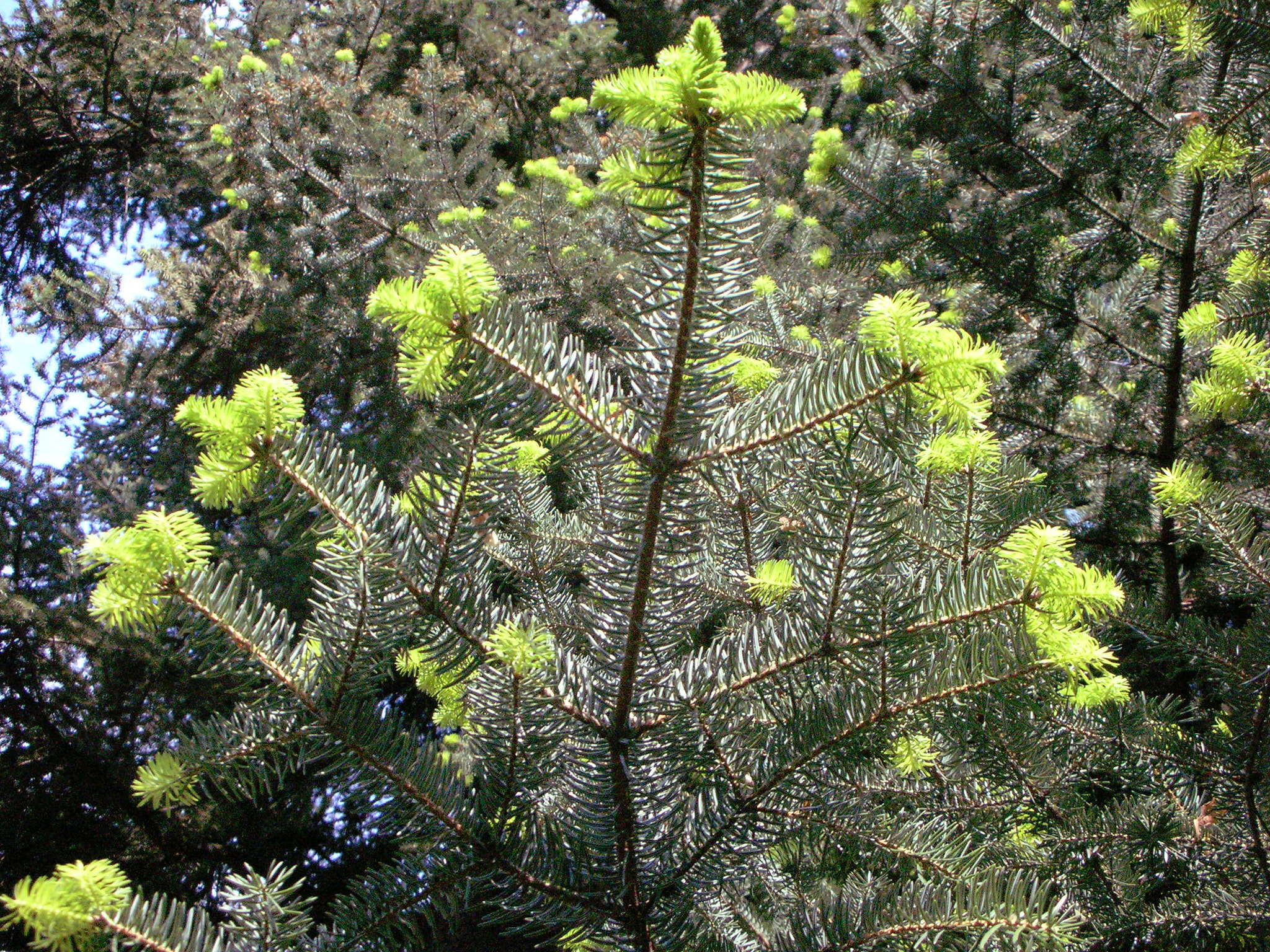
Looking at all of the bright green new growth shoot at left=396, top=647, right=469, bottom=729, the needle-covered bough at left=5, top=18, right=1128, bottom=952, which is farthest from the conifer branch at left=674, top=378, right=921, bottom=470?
the bright green new growth shoot at left=396, top=647, right=469, bottom=729

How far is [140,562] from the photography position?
767mm

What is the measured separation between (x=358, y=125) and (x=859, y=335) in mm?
3699

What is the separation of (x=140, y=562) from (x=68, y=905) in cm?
32

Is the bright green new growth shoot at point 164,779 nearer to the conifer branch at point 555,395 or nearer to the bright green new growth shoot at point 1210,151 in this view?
the conifer branch at point 555,395

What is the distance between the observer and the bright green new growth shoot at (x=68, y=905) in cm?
68

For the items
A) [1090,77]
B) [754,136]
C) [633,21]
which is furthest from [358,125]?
[633,21]

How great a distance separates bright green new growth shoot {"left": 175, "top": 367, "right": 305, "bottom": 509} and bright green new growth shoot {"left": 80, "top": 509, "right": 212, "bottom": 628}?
45mm

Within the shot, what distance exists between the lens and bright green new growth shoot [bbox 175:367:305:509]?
77 cm

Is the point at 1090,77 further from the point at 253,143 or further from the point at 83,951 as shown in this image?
the point at 253,143

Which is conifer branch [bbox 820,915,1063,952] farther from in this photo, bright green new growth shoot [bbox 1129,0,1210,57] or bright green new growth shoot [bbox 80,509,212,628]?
bright green new growth shoot [bbox 1129,0,1210,57]

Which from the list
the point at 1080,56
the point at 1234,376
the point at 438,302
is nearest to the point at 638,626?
the point at 438,302

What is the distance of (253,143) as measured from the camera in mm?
3641

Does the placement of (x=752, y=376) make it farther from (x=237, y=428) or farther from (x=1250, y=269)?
(x=1250, y=269)

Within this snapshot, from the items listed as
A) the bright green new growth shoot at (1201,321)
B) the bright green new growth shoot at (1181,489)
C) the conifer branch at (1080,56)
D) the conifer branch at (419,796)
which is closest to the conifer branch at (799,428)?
the conifer branch at (419,796)
